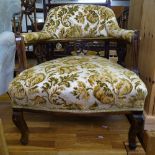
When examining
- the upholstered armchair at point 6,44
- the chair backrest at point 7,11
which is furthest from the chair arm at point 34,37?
the chair backrest at point 7,11

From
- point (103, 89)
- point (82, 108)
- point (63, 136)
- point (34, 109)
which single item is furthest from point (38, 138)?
point (103, 89)

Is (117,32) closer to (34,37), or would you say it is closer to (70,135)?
(34,37)

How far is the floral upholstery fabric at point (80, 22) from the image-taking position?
1.43m

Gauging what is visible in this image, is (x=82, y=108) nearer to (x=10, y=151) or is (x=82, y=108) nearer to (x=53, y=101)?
(x=53, y=101)

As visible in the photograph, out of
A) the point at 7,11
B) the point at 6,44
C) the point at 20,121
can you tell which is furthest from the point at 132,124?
the point at 7,11

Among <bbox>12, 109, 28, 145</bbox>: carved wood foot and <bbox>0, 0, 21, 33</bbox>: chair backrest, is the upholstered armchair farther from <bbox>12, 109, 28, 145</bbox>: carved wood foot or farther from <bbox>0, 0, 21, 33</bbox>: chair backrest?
<bbox>12, 109, 28, 145</bbox>: carved wood foot

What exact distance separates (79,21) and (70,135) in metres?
0.67

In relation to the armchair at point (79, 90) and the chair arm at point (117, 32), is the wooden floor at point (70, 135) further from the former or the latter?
the chair arm at point (117, 32)

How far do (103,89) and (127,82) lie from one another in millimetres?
105

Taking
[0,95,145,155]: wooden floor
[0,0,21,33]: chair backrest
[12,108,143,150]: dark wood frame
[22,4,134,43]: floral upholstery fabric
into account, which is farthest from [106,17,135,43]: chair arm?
[0,0,21,33]: chair backrest

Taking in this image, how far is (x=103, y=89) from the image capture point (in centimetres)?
98

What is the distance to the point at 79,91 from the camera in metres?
0.98

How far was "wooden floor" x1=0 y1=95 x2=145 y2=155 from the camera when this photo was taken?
1.15m

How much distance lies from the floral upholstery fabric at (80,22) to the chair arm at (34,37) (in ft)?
0.23
